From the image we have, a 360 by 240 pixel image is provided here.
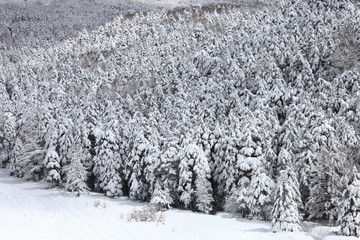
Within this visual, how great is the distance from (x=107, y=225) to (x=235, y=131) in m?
18.5

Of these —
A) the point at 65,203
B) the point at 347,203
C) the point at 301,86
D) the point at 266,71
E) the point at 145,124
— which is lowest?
the point at 65,203

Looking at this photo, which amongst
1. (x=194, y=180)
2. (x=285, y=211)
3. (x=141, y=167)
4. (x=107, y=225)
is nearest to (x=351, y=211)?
(x=285, y=211)

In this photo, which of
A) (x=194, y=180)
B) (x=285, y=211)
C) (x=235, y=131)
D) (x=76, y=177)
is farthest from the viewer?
(x=76, y=177)

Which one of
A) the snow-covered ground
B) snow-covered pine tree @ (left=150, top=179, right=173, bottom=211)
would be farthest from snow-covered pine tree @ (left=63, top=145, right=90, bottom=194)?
snow-covered pine tree @ (left=150, top=179, right=173, bottom=211)

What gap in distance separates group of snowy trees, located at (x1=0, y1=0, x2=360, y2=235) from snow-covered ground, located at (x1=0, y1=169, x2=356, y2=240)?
1.96 meters

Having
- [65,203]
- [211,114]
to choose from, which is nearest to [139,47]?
[211,114]

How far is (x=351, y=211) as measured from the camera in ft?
72.2

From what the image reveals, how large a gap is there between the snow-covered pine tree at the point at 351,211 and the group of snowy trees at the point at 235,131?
0.23 ft

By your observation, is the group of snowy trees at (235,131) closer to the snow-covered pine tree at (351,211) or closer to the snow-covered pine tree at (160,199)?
the snow-covered pine tree at (351,211)

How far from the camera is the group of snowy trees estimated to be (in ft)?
103

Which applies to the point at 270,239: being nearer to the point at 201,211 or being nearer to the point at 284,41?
the point at 201,211

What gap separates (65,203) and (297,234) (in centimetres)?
2461

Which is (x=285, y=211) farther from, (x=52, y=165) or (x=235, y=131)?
(x=52, y=165)

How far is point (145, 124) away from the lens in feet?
157
